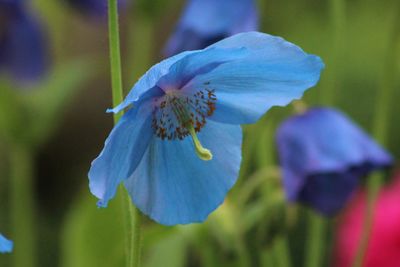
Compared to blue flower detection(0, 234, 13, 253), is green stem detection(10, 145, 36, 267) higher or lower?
lower

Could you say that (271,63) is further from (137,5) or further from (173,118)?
(137,5)

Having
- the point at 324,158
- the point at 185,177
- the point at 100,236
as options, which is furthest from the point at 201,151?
the point at 100,236

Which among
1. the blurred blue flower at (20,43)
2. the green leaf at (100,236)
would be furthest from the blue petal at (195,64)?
the blurred blue flower at (20,43)

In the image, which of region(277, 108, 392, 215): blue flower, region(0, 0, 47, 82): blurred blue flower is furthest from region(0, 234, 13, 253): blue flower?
region(0, 0, 47, 82): blurred blue flower

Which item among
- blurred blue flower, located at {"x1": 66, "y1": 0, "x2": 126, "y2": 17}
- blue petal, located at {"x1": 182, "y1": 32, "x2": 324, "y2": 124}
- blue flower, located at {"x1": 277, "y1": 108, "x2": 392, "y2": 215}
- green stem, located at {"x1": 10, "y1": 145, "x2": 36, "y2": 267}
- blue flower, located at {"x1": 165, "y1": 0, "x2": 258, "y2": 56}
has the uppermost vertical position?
blue petal, located at {"x1": 182, "y1": 32, "x2": 324, "y2": 124}

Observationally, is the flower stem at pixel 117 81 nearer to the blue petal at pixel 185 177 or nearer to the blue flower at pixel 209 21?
the blue petal at pixel 185 177

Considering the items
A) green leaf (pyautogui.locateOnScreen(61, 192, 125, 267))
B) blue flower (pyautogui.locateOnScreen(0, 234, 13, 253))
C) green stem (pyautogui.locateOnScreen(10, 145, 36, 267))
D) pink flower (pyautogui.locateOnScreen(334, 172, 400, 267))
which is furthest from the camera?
green stem (pyautogui.locateOnScreen(10, 145, 36, 267))

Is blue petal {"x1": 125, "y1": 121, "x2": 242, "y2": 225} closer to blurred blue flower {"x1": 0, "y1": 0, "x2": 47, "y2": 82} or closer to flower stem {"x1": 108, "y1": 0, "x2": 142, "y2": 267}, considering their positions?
flower stem {"x1": 108, "y1": 0, "x2": 142, "y2": 267}

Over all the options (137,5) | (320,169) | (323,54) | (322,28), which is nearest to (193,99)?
(320,169)
